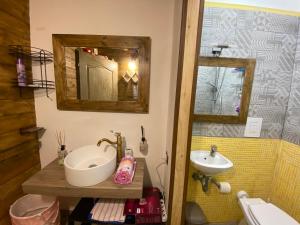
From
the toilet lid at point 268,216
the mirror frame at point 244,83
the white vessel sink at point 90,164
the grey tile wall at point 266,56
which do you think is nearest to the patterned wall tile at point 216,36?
the grey tile wall at point 266,56

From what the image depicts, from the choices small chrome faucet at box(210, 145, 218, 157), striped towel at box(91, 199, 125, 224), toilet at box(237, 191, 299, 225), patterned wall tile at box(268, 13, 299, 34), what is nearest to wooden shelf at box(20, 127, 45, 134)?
striped towel at box(91, 199, 125, 224)

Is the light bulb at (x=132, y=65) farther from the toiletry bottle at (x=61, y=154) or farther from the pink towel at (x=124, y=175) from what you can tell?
the toiletry bottle at (x=61, y=154)

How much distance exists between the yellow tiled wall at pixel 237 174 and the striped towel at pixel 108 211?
82cm

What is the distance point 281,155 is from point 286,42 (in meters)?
1.16

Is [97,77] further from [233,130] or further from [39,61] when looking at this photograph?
[233,130]

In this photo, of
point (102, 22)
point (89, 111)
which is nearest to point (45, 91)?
point (89, 111)

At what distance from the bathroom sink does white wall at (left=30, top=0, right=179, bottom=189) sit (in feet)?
1.06

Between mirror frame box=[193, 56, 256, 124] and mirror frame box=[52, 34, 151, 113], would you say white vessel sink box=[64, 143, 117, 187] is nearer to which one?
mirror frame box=[52, 34, 151, 113]

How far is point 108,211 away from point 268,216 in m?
1.35

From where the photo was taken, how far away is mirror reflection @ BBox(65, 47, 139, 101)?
149cm

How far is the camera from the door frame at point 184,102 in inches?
36.5

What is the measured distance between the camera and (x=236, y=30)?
1.63m

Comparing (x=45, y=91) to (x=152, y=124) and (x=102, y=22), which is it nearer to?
(x=102, y=22)

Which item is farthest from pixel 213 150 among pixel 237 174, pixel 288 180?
pixel 288 180
